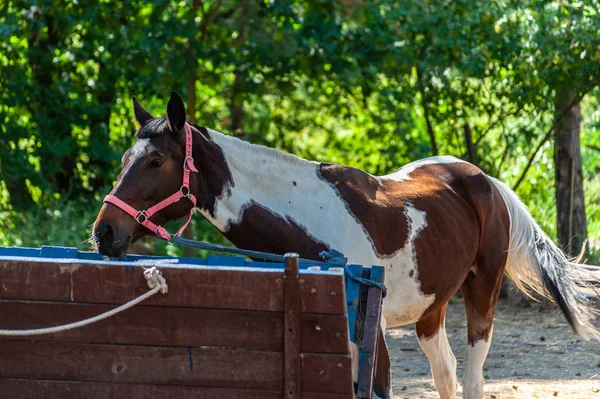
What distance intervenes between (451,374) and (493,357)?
2.23 metres

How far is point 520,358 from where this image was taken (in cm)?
721

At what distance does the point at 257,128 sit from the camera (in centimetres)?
1172

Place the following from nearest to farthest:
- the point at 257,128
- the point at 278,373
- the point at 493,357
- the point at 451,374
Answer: the point at 278,373, the point at 451,374, the point at 493,357, the point at 257,128

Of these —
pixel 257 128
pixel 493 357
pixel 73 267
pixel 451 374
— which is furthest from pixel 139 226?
pixel 257 128

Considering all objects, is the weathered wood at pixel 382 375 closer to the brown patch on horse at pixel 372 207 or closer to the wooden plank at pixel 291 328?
the brown patch on horse at pixel 372 207

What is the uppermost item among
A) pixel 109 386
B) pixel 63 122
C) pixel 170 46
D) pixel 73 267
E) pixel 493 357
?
pixel 170 46

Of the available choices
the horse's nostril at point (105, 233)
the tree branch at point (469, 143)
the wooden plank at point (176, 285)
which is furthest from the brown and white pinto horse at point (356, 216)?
the tree branch at point (469, 143)

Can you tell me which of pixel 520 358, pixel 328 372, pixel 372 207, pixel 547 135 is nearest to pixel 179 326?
pixel 328 372

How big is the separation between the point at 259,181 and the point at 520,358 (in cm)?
402

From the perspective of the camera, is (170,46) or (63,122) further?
(63,122)

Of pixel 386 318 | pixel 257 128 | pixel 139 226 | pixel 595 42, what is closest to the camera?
pixel 139 226

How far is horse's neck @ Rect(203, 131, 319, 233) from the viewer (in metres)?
4.05

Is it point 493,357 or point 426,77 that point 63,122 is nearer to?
point 426,77

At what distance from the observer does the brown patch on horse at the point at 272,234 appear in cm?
402
